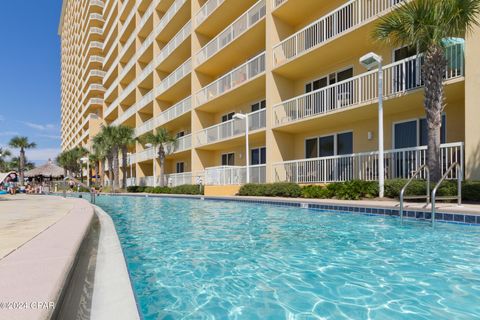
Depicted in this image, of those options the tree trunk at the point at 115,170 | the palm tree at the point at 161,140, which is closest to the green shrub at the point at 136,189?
the tree trunk at the point at 115,170

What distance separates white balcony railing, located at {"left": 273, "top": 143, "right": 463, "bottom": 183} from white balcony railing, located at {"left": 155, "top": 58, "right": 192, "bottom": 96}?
12877mm

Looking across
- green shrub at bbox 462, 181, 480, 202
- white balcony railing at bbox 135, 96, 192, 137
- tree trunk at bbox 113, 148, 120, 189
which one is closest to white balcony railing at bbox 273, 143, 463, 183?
green shrub at bbox 462, 181, 480, 202

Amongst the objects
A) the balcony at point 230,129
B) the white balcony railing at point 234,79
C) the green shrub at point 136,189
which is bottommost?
the green shrub at point 136,189

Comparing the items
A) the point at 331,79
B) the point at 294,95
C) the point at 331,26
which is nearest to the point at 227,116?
the point at 294,95

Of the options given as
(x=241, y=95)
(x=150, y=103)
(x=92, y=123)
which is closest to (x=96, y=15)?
(x=92, y=123)

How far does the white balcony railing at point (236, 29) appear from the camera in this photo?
1788cm

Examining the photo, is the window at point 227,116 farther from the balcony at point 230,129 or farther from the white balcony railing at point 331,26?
the white balcony railing at point 331,26

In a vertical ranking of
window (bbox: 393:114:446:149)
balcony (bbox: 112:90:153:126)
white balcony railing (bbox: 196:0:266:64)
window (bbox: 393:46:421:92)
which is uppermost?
white balcony railing (bbox: 196:0:266:64)

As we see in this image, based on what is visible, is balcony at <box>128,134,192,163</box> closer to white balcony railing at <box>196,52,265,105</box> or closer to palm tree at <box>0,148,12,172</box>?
white balcony railing at <box>196,52,265,105</box>

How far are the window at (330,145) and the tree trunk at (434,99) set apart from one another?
17.0 ft

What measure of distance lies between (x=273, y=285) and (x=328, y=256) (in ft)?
5.14

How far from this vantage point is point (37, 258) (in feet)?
9.28

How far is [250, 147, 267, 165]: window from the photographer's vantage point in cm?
1945

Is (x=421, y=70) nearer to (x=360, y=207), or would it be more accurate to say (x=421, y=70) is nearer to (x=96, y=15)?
(x=360, y=207)
